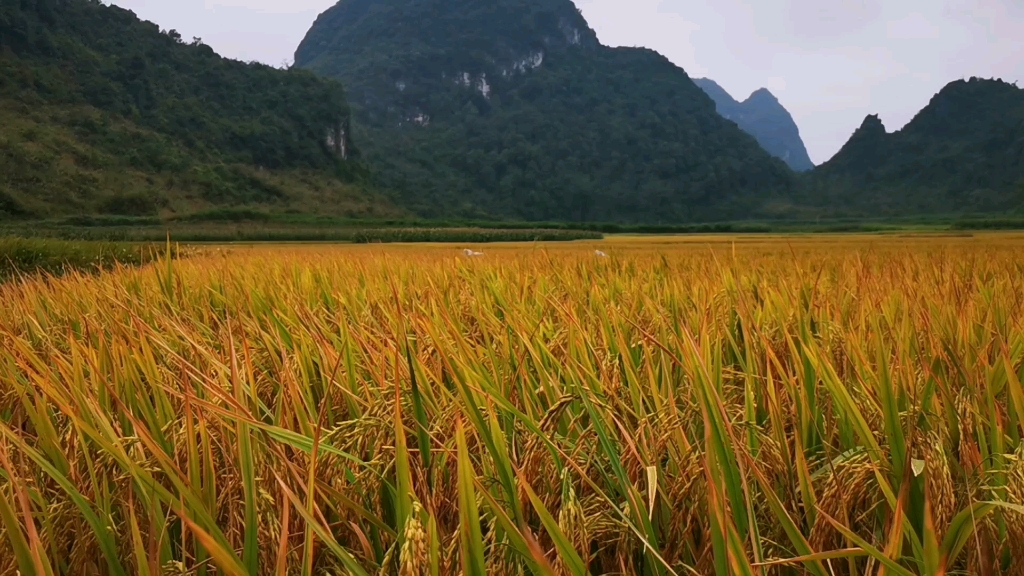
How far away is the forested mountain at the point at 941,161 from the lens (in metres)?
80.9

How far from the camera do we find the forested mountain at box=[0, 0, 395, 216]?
1863 inches

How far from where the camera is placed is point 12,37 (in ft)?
185

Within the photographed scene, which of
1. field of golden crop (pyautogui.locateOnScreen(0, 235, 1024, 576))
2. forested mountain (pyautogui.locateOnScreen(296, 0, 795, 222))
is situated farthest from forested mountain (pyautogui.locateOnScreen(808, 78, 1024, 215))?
field of golden crop (pyautogui.locateOnScreen(0, 235, 1024, 576))

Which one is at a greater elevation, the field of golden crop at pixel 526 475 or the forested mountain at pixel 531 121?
the forested mountain at pixel 531 121

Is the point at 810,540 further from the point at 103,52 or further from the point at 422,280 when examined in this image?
the point at 103,52

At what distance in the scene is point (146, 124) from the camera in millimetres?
61250

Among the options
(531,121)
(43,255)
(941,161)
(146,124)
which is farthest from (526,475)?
(531,121)

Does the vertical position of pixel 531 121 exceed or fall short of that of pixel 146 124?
it exceeds it

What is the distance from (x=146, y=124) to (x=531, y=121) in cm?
6655

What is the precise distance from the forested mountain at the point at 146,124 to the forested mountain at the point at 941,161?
70.7 metres

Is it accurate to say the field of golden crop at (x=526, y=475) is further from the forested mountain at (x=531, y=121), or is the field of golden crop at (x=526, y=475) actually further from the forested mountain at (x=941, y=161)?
the forested mountain at (x=941, y=161)

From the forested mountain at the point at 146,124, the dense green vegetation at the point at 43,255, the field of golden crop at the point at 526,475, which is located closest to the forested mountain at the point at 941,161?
the forested mountain at the point at 146,124

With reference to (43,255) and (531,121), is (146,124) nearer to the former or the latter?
(43,255)

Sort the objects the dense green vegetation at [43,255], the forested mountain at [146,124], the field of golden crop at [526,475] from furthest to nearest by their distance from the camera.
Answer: the forested mountain at [146,124] < the dense green vegetation at [43,255] < the field of golden crop at [526,475]
